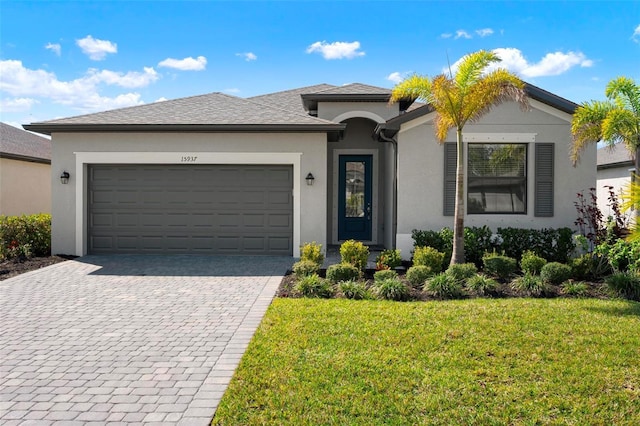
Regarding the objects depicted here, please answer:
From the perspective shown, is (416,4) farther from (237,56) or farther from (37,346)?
(37,346)

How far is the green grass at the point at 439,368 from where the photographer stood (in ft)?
11.7

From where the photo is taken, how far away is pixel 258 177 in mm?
11688

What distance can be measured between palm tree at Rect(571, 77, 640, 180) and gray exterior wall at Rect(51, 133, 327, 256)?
18.3 feet

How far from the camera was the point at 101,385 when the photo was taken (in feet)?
13.5

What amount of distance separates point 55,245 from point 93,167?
220 centimetres

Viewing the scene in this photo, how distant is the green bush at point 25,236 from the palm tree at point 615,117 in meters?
12.7

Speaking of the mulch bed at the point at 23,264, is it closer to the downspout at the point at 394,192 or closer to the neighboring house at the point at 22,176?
the neighboring house at the point at 22,176

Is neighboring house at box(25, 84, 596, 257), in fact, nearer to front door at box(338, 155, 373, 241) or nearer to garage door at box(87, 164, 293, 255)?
garage door at box(87, 164, 293, 255)

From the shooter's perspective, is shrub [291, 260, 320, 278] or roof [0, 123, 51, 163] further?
roof [0, 123, 51, 163]

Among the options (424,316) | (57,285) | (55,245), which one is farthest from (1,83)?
(424,316)

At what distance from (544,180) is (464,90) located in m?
3.42

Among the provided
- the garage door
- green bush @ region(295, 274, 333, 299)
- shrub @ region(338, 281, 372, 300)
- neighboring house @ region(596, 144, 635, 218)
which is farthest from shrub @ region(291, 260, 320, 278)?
neighboring house @ region(596, 144, 635, 218)

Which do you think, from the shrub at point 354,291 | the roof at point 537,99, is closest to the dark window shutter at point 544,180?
the roof at point 537,99

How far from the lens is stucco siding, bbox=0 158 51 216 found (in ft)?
50.0
